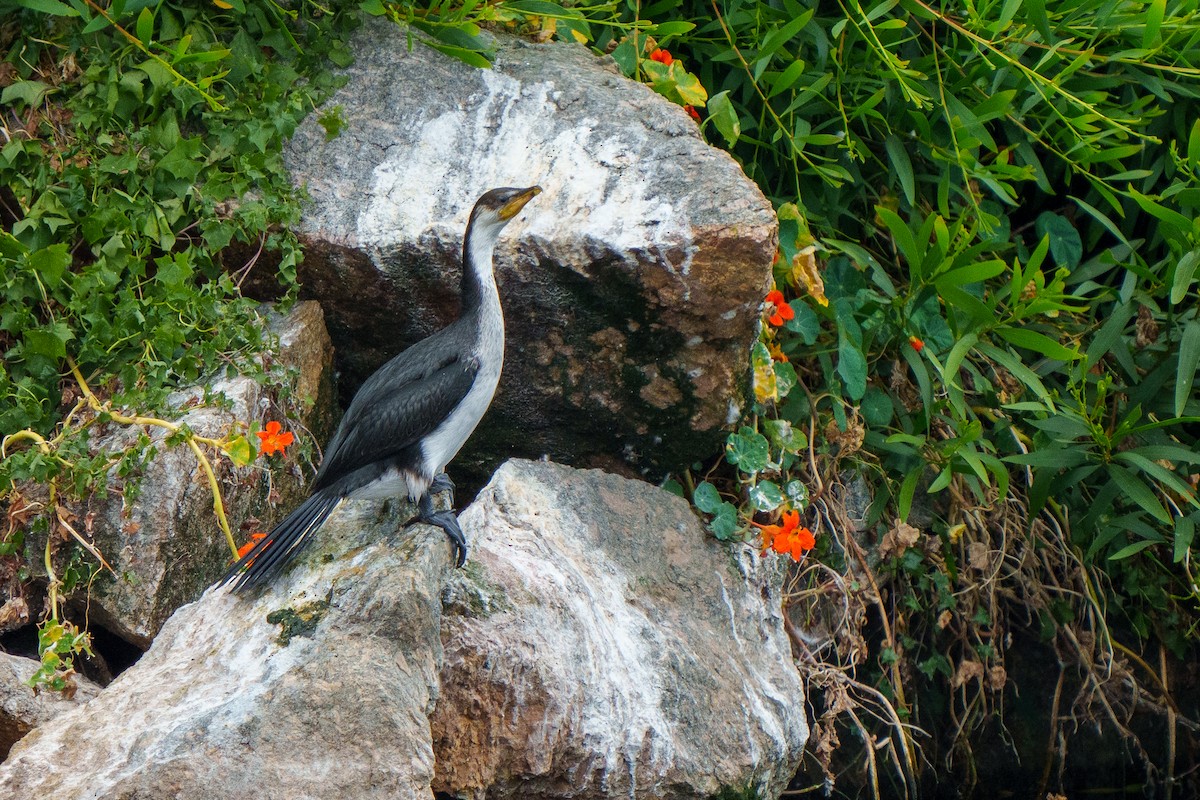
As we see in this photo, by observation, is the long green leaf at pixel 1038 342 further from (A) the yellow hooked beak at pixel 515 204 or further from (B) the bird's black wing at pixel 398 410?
(B) the bird's black wing at pixel 398 410

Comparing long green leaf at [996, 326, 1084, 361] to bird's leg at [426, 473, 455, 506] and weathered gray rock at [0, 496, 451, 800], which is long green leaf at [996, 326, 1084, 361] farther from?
weathered gray rock at [0, 496, 451, 800]

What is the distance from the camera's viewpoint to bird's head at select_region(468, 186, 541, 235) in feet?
10.5

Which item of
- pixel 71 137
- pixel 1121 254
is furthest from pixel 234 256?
pixel 1121 254

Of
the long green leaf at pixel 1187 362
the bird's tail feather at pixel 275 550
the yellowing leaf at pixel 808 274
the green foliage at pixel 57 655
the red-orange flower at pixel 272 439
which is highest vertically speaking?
the red-orange flower at pixel 272 439

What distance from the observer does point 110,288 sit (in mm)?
3293

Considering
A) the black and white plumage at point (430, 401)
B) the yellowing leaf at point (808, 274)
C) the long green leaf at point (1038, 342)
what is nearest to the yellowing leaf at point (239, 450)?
the black and white plumage at point (430, 401)

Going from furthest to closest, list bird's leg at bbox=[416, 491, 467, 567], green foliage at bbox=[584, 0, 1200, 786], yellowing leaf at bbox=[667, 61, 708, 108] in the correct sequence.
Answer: yellowing leaf at bbox=[667, 61, 708, 108] → green foliage at bbox=[584, 0, 1200, 786] → bird's leg at bbox=[416, 491, 467, 567]

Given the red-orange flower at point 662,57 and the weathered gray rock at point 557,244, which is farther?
the red-orange flower at point 662,57

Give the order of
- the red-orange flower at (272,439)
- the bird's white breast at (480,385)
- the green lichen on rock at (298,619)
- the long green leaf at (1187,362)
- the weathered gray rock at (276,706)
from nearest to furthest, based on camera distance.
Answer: the weathered gray rock at (276,706), the green lichen on rock at (298,619), the red-orange flower at (272,439), the bird's white breast at (480,385), the long green leaf at (1187,362)

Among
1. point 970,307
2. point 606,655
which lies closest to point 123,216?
point 606,655

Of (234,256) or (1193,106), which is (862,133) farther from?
(234,256)

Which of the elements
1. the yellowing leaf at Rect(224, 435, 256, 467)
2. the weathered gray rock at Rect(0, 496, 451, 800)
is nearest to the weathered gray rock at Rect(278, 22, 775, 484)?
the yellowing leaf at Rect(224, 435, 256, 467)

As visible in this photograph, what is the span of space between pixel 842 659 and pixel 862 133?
191cm

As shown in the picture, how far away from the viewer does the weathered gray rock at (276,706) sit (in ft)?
6.86
